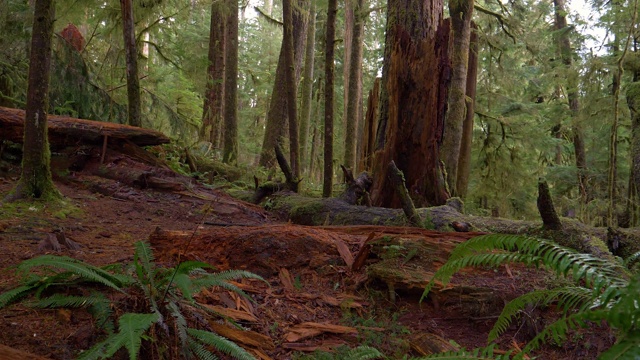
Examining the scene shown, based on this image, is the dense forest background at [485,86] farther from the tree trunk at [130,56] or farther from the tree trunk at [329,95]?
the tree trunk at [329,95]

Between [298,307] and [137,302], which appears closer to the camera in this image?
[137,302]

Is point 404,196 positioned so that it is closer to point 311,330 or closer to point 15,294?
point 311,330

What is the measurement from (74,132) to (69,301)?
6.12 meters

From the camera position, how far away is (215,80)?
1338 centimetres

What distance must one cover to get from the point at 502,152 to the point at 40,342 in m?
13.3

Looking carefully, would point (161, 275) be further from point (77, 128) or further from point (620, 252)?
point (77, 128)

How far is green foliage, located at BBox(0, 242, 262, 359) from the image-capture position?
225 centimetres

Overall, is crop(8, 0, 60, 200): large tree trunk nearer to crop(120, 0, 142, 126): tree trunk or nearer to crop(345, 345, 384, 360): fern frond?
crop(120, 0, 142, 126): tree trunk

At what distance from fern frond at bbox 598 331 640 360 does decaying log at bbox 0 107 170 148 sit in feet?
26.3

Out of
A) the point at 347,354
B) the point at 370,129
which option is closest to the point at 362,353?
the point at 347,354

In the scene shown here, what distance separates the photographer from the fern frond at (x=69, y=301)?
239 cm

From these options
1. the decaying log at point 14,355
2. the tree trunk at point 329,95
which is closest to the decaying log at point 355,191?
the tree trunk at point 329,95

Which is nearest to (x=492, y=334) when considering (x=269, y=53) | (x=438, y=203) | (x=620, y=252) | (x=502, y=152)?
(x=620, y=252)

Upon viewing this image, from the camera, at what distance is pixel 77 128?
7656 millimetres
